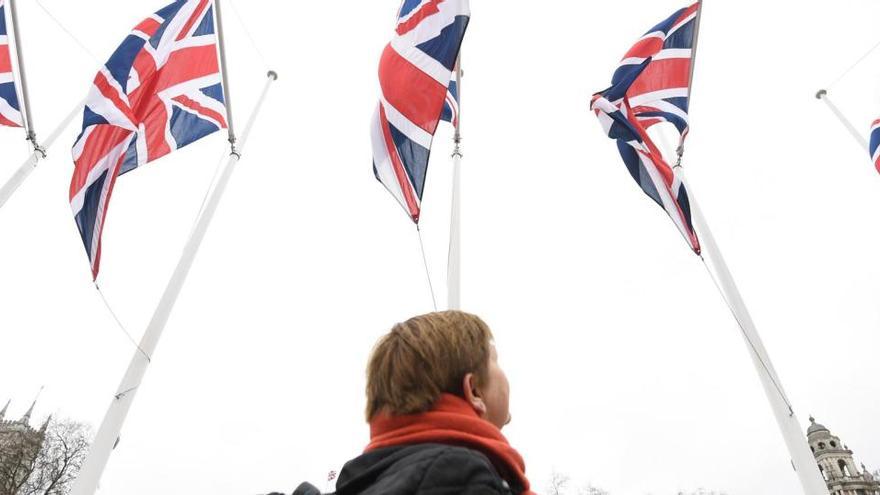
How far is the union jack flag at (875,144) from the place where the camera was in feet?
27.3

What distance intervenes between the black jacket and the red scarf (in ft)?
0.23

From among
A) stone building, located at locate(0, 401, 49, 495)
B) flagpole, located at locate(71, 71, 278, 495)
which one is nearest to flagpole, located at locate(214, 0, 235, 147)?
flagpole, located at locate(71, 71, 278, 495)

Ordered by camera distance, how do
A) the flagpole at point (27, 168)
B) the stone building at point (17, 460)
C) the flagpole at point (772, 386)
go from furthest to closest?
the stone building at point (17, 460)
the flagpole at point (27, 168)
the flagpole at point (772, 386)

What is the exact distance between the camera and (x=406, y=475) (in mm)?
1170

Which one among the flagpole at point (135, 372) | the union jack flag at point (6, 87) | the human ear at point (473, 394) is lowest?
the human ear at point (473, 394)

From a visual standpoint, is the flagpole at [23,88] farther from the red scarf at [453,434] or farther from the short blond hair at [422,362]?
the red scarf at [453,434]

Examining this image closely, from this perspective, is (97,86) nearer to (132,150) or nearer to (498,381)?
(132,150)

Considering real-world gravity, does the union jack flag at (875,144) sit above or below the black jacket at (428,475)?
above

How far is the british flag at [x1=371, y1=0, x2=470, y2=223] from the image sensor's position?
5.20m

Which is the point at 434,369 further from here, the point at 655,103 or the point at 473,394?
the point at 655,103

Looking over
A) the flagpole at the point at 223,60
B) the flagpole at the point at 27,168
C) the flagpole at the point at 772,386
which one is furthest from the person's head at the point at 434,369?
the flagpole at the point at 27,168

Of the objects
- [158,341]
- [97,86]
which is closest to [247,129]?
[97,86]

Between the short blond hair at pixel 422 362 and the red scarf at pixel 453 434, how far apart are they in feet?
0.11

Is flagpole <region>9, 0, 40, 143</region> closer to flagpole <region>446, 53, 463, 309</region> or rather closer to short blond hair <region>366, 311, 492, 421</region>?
flagpole <region>446, 53, 463, 309</region>
